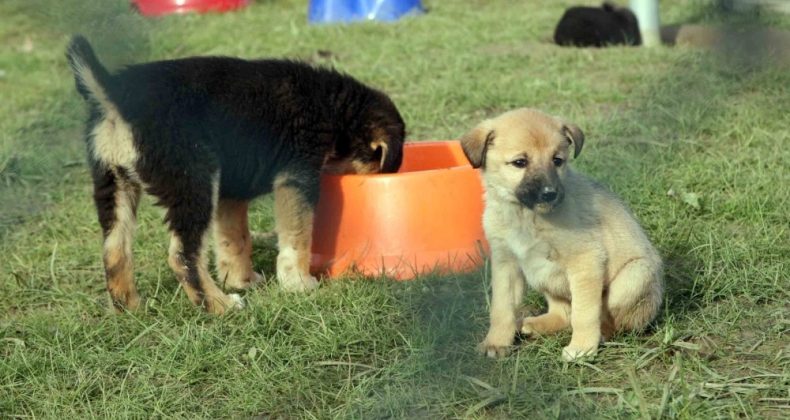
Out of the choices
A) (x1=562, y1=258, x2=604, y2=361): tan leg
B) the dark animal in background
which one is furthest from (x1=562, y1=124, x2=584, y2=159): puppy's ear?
the dark animal in background

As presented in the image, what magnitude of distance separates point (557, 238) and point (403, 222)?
103cm

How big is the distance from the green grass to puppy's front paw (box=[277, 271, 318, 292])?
77 mm

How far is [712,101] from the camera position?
Answer: 5.54 meters

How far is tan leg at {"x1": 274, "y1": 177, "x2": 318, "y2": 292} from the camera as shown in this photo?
157 inches

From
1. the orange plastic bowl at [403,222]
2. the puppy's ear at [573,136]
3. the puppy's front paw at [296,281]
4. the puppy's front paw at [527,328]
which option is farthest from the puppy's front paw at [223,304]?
the puppy's ear at [573,136]

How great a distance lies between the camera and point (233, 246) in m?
4.12

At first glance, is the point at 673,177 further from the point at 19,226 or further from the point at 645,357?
the point at 19,226

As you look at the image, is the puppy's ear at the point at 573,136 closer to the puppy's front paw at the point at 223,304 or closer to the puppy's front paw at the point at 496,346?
the puppy's front paw at the point at 496,346

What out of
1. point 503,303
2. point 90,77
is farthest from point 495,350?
point 90,77

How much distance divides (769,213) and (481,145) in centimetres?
156

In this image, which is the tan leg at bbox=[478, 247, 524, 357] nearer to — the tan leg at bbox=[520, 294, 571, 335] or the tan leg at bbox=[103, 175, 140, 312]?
the tan leg at bbox=[520, 294, 571, 335]

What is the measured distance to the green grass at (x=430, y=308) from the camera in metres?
2.88

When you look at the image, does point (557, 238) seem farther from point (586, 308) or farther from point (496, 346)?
point (496, 346)

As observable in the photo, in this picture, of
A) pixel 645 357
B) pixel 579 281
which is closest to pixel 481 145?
pixel 579 281
